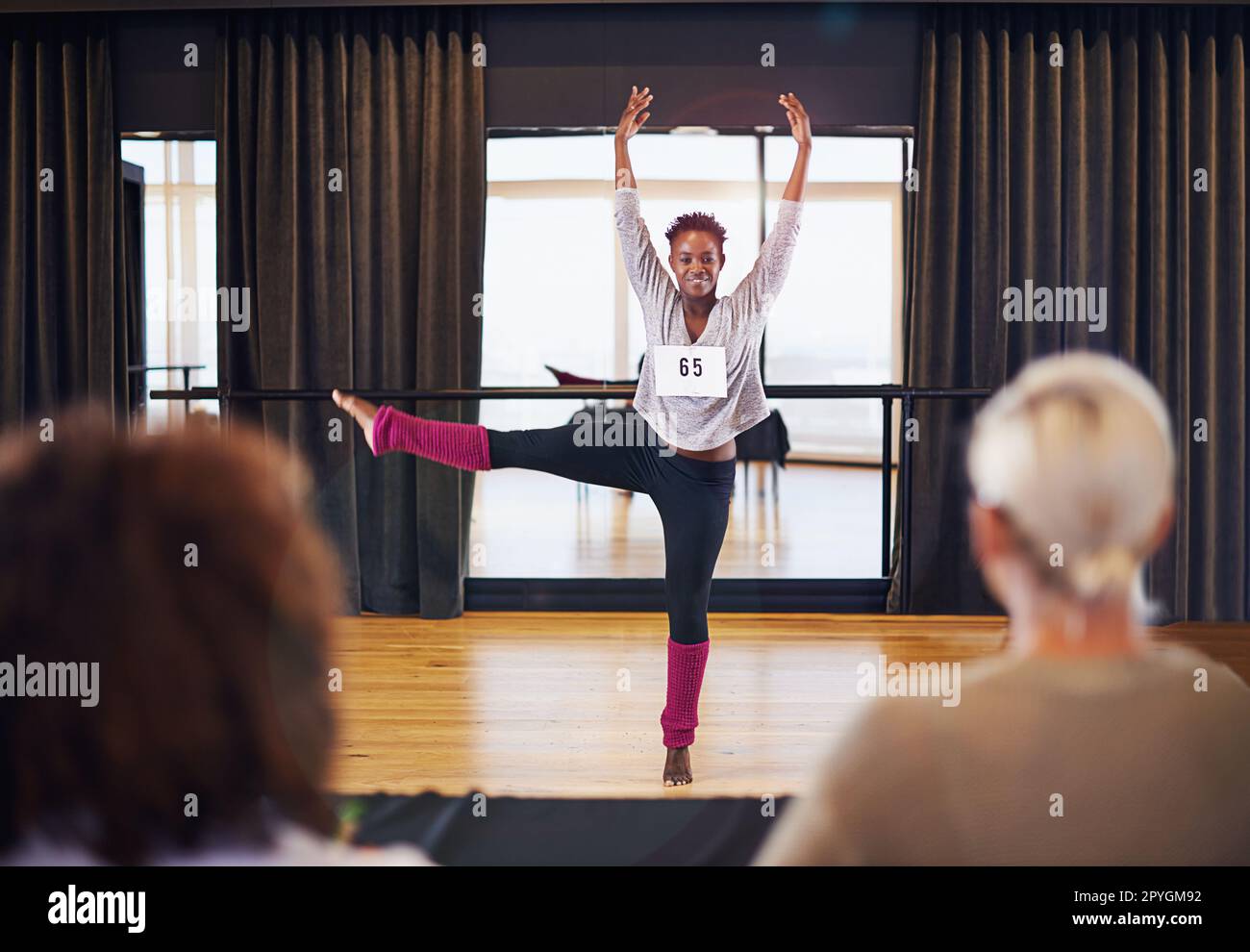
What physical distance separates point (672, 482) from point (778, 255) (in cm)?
62

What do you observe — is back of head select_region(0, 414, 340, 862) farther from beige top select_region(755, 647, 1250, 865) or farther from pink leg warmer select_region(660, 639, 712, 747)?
pink leg warmer select_region(660, 639, 712, 747)

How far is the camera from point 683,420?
2586 millimetres

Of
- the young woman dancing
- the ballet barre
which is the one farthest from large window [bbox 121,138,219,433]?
the young woman dancing

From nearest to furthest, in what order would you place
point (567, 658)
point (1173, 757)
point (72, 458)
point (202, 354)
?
point (72, 458) → point (1173, 757) → point (567, 658) → point (202, 354)

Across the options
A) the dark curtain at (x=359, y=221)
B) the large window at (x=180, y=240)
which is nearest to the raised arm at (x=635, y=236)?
Answer: the dark curtain at (x=359, y=221)

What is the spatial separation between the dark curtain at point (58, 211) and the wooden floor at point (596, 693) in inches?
68.5

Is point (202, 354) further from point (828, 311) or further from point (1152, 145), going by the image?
point (828, 311)

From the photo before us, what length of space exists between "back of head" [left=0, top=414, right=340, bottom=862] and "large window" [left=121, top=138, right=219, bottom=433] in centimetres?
432

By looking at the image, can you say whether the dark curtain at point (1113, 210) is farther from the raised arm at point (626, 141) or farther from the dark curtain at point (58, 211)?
the dark curtain at point (58, 211)

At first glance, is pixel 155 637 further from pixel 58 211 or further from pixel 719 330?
pixel 58 211

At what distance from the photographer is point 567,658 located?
153 inches

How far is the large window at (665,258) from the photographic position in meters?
4.74
